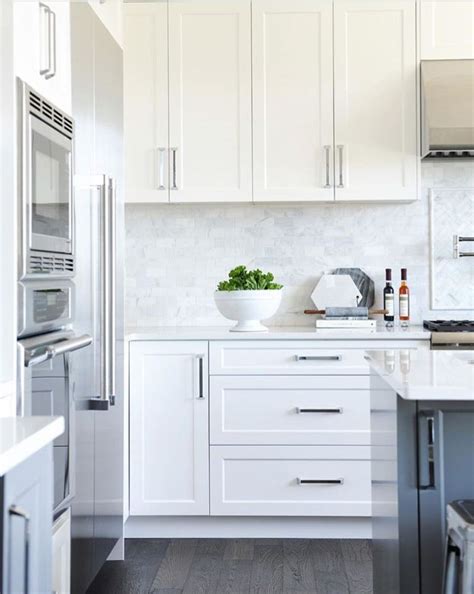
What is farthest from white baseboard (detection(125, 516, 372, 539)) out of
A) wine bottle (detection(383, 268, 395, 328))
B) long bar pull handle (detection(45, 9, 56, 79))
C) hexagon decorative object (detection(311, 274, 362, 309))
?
long bar pull handle (detection(45, 9, 56, 79))

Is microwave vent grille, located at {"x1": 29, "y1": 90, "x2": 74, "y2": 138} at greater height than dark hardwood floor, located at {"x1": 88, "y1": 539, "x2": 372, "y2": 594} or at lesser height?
greater

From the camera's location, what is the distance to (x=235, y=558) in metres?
3.23

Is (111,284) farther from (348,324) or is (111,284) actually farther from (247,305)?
(348,324)

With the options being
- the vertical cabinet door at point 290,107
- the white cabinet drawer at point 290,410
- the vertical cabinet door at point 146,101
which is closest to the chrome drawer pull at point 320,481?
the white cabinet drawer at point 290,410

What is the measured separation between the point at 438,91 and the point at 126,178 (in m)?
1.53

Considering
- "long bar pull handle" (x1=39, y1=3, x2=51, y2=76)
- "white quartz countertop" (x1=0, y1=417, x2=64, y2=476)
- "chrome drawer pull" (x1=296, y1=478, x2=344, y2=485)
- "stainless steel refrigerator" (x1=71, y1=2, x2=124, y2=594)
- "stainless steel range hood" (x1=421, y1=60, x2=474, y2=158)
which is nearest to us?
"white quartz countertop" (x1=0, y1=417, x2=64, y2=476)

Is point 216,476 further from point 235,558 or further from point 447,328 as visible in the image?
point 447,328

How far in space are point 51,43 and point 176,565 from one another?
82.3 inches

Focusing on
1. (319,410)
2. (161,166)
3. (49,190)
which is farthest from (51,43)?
(319,410)

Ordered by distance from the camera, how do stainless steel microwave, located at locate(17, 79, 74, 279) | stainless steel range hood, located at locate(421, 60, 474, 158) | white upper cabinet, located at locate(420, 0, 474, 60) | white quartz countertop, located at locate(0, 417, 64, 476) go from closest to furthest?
white quartz countertop, located at locate(0, 417, 64, 476) → stainless steel microwave, located at locate(17, 79, 74, 279) → stainless steel range hood, located at locate(421, 60, 474, 158) → white upper cabinet, located at locate(420, 0, 474, 60)

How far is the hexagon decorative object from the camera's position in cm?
398

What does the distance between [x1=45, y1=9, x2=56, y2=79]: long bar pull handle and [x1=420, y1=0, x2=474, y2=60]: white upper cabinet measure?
2079 millimetres

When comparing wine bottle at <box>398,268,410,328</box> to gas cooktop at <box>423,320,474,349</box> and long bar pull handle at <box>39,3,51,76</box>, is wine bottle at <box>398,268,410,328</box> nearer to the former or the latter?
gas cooktop at <box>423,320,474,349</box>

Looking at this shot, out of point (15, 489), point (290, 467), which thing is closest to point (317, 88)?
point (290, 467)
